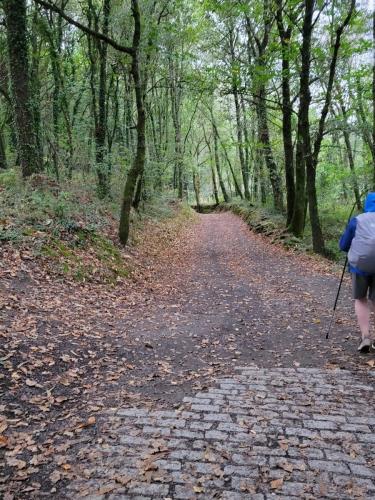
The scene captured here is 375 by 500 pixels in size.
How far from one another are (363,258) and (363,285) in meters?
0.47

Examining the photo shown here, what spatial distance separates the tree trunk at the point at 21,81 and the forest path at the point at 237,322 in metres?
5.26

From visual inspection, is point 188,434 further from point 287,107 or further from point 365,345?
point 287,107

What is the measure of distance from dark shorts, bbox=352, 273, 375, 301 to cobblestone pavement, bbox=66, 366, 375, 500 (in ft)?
4.13

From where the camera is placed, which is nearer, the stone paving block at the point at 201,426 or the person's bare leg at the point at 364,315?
the stone paving block at the point at 201,426

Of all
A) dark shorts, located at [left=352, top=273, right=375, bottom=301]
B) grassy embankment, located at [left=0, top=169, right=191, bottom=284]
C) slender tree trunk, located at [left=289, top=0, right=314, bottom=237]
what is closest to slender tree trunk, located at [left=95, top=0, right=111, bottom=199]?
grassy embankment, located at [left=0, top=169, right=191, bottom=284]

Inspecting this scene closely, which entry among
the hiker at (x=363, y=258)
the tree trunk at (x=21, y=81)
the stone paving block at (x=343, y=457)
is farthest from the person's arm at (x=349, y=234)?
the tree trunk at (x=21, y=81)

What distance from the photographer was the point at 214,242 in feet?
61.1

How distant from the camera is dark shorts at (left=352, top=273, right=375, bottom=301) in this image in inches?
213

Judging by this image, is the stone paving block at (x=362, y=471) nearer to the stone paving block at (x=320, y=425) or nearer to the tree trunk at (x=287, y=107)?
the stone paving block at (x=320, y=425)

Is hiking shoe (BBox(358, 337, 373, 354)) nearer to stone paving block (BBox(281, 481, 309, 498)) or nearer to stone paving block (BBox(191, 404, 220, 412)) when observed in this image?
stone paving block (BBox(191, 404, 220, 412))

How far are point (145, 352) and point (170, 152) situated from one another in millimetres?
22415

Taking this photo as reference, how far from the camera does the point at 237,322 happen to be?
7195 mm

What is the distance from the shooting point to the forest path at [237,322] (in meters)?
5.32

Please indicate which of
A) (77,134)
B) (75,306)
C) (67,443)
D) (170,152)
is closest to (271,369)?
(67,443)
